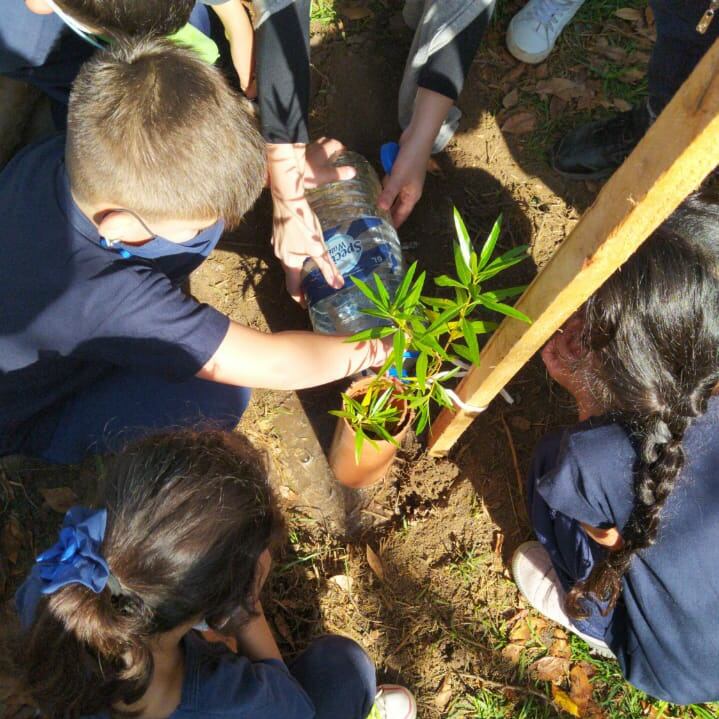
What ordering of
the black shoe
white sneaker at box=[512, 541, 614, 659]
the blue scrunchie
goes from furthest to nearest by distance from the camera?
1. the black shoe
2. white sneaker at box=[512, 541, 614, 659]
3. the blue scrunchie

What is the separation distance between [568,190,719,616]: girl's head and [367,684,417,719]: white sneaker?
0.96 m

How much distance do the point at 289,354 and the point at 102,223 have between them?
63 cm

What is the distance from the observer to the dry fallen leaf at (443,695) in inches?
88.6

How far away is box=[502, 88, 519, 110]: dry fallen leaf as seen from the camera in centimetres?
295

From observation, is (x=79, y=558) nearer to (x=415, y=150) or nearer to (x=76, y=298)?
(x=76, y=298)

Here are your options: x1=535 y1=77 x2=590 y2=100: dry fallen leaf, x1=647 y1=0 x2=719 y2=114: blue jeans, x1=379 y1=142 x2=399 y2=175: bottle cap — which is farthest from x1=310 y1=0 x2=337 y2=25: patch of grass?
x1=647 y1=0 x2=719 y2=114: blue jeans

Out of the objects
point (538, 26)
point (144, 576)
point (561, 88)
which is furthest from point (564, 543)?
point (538, 26)

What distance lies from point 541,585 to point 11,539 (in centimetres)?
191

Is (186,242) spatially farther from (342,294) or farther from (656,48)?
(656,48)

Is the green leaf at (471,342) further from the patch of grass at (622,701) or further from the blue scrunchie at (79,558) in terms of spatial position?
the patch of grass at (622,701)

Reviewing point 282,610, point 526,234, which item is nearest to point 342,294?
point 526,234

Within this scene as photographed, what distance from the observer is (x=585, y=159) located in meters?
2.76

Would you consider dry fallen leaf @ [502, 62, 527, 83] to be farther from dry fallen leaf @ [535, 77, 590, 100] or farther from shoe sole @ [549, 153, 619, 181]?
shoe sole @ [549, 153, 619, 181]

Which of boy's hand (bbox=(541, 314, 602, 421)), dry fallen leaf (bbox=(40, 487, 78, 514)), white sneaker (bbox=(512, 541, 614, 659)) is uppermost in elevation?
boy's hand (bbox=(541, 314, 602, 421))
